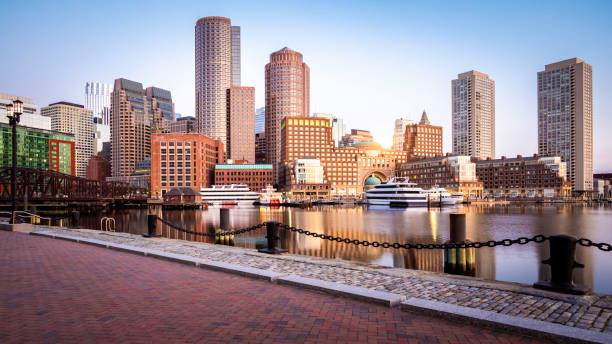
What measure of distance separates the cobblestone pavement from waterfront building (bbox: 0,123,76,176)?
190408mm

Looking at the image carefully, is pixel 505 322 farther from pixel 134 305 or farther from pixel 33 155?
pixel 33 155

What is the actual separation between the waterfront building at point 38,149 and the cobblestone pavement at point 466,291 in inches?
7496

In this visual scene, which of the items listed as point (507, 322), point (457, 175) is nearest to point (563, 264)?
point (507, 322)

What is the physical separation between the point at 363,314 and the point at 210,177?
191 metres

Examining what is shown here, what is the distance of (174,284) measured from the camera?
33.5 ft

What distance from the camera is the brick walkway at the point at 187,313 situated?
255 inches

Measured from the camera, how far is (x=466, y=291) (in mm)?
9477

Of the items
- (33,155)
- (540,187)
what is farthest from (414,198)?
(33,155)

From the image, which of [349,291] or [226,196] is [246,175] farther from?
[349,291]

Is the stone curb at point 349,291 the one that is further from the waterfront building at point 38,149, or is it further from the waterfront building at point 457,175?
the waterfront building at point 38,149

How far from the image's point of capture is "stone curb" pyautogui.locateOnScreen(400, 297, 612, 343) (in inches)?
243

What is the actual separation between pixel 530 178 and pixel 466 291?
210 m

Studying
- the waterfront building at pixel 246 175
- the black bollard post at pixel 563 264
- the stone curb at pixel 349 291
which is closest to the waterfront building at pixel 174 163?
the waterfront building at pixel 246 175

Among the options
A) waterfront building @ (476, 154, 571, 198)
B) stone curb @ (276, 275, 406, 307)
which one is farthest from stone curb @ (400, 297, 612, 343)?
waterfront building @ (476, 154, 571, 198)
